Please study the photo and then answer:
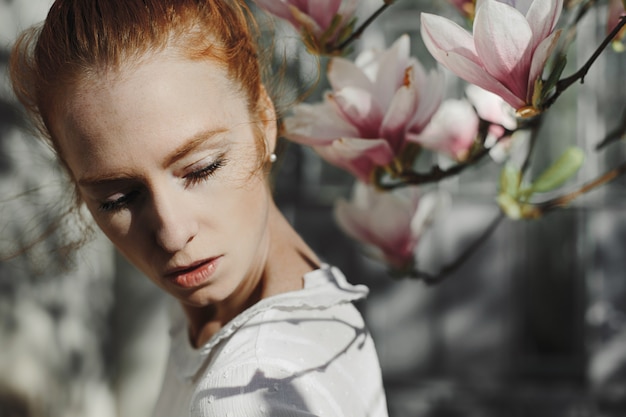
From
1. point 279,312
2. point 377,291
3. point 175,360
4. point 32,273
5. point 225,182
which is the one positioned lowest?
point 377,291

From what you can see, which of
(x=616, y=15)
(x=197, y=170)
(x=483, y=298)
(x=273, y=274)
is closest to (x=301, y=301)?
(x=273, y=274)

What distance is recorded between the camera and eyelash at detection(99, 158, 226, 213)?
2.25ft

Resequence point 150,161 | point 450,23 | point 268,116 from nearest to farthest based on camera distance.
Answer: point 450,23
point 150,161
point 268,116

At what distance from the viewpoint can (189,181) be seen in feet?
2.25

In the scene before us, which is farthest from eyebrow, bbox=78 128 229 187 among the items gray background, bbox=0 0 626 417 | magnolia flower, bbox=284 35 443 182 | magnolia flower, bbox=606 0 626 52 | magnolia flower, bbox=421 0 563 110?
gray background, bbox=0 0 626 417

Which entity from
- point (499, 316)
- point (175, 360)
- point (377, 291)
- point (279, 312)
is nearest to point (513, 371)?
point (499, 316)

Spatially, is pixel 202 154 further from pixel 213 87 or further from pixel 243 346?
pixel 243 346

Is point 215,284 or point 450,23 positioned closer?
point 450,23

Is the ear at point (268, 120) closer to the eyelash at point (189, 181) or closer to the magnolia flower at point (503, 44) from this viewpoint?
the eyelash at point (189, 181)

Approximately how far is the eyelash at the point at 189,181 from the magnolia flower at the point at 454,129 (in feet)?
0.69

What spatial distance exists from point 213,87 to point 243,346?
0.77ft

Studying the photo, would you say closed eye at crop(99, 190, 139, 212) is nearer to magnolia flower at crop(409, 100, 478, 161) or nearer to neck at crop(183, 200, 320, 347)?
neck at crop(183, 200, 320, 347)

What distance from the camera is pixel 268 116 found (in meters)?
0.79

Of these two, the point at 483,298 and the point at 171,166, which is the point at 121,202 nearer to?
the point at 171,166
